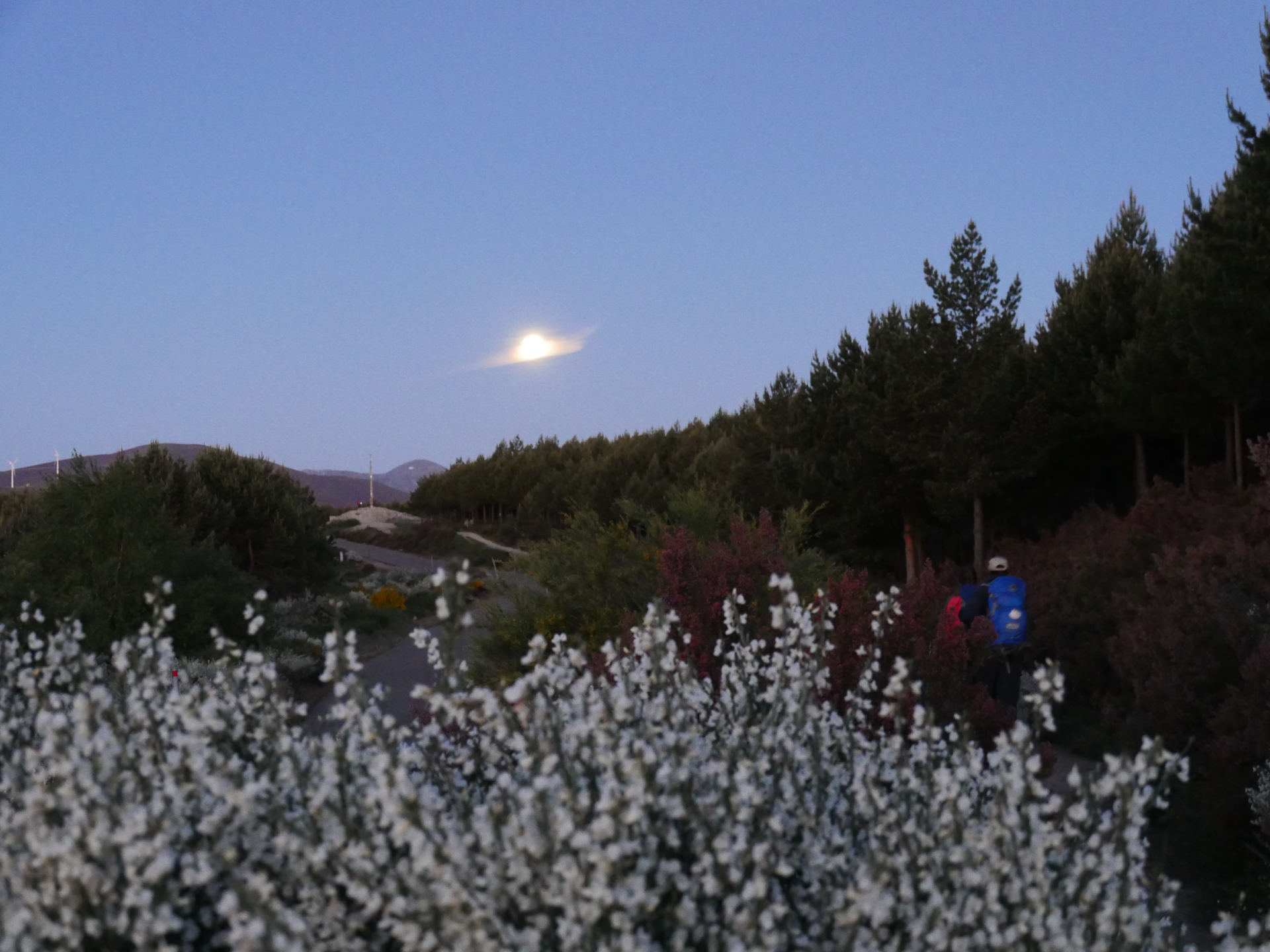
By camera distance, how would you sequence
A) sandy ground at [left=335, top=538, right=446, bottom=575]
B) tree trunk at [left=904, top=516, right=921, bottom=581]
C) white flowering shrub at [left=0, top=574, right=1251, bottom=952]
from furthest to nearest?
sandy ground at [left=335, top=538, right=446, bottom=575]
tree trunk at [left=904, top=516, right=921, bottom=581]
white flowering shrub at [left=0, top=574, right=1251, bottom=952]

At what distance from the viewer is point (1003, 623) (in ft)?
29.0

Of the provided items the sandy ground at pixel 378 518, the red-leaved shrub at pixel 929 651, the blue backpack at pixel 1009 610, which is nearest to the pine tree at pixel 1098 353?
the blue backpack at pixel 1009 610

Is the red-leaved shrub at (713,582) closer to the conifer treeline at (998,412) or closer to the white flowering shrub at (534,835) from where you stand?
the white flowering shrub at (534,835)

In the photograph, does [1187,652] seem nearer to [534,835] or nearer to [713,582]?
[713,582]

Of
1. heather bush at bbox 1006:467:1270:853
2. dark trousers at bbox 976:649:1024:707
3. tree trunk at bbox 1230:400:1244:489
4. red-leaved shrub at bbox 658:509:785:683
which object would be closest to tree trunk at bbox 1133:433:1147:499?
tree trunk at bbox 1230:400:1244:489

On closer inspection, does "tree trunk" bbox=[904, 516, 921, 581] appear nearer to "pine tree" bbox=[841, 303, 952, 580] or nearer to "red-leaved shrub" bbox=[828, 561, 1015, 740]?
"pine tree" bbox=[841, 303, 952, 580]

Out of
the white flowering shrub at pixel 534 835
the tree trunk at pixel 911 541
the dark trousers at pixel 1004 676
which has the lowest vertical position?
the dark trousers at pixel 1004 676

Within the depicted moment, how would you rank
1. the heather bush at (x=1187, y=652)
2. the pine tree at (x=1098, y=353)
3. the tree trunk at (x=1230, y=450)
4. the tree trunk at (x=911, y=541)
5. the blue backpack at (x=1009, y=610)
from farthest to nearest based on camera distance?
the tree trunk at (x=911, y=541)
the pine tree at (x=1098, y=353)
the tree trunk at (x=1230, y=450)
the blue backpack at (x=1009, y=610)
the heather bush at (x=1187, y=652)

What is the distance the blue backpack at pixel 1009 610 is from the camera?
28.9 feet

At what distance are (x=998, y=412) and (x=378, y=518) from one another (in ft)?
165

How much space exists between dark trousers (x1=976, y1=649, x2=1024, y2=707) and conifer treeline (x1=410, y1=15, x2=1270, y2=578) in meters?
11.9

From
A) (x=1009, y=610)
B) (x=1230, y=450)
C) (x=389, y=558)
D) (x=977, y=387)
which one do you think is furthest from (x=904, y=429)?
(x=389, y=558)

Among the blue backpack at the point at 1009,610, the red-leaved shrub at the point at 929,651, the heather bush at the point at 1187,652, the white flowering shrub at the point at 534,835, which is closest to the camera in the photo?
the white flowering shrub at the point at 534,835

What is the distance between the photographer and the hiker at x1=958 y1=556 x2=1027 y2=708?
875cm
